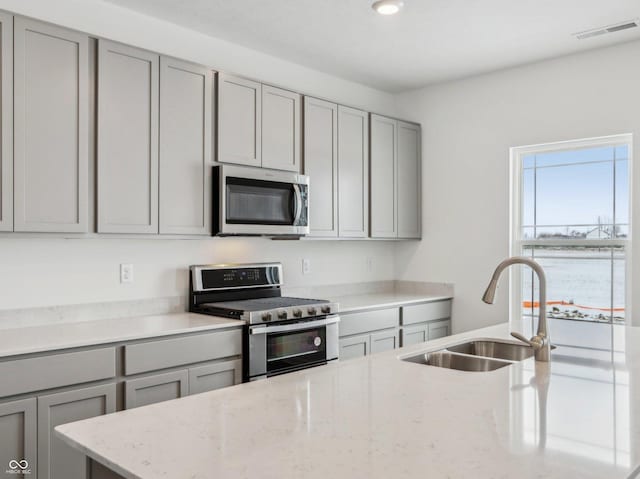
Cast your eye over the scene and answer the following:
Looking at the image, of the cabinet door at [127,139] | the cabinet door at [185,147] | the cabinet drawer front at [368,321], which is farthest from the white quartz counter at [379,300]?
the cabinet door at [127,139]

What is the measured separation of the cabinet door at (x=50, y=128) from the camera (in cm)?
246

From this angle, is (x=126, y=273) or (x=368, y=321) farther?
(x=368, y=321)

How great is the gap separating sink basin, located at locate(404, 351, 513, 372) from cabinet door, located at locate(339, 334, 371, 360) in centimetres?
142

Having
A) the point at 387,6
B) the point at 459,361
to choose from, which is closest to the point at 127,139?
Result: the point at 387,6

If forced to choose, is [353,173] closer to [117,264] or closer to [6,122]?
[117,264]

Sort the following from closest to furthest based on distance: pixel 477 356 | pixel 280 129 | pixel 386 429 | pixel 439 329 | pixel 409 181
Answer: pixel 386 429
pixel 477 356
pixel 280 129
pixel 439 329
pixel 409 181

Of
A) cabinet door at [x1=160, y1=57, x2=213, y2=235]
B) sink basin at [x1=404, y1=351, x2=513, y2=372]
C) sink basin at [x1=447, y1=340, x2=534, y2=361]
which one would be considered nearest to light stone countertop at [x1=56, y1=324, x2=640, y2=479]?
sink basin at [x1=404, y1=351, x2=513, y2=372]

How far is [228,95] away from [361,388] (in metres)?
2.21

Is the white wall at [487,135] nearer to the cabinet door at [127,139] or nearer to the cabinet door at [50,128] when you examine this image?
the cabinet door at [127,139]

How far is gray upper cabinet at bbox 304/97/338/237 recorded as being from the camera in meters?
3.79

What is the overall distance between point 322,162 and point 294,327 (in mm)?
1285

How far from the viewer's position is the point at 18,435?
218 centimetres

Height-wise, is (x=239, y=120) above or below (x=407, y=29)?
below

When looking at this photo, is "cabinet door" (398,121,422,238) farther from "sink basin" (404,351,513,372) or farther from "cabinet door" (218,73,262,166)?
"sink basin" (404,351,513,372)
